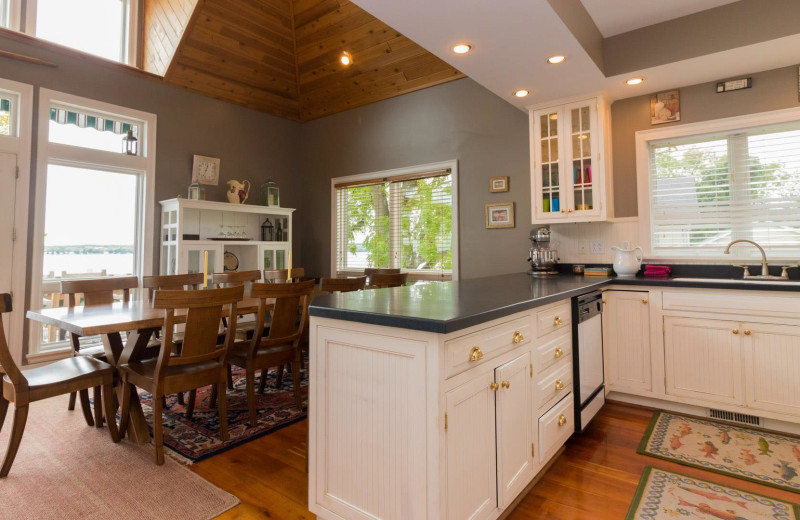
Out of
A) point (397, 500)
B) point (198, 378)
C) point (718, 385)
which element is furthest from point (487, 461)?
point (718, 385)

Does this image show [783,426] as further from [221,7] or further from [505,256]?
[221,7]

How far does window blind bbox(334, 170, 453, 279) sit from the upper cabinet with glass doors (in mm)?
1147

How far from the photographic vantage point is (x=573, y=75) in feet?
10.0

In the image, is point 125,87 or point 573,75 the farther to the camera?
point 125,87

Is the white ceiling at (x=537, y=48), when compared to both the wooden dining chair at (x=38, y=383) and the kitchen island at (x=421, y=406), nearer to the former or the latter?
the kitchen island at (x=421, y=406)

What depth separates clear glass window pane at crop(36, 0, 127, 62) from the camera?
13.1 feet

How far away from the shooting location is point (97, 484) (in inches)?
77.7

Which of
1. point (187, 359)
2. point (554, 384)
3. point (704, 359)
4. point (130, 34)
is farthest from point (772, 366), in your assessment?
point (130, 34)

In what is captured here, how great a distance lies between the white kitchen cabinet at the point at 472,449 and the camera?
1351 mm

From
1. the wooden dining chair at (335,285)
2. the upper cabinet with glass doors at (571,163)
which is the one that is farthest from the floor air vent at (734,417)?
the wooden dining chair at (335,285)

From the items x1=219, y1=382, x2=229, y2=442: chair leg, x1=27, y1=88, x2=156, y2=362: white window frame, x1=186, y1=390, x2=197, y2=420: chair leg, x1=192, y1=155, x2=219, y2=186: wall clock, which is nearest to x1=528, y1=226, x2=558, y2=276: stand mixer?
x1=219, y1=382, x2=229, y2=442: chair leg

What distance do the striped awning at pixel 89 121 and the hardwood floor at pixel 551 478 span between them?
3793 mm

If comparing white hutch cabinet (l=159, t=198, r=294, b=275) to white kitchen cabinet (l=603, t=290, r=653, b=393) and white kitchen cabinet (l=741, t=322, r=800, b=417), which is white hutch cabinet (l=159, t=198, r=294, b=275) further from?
white kitchen cabinet (l=741, t=322, r=800, b=417)

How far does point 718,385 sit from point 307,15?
16.9 ft
